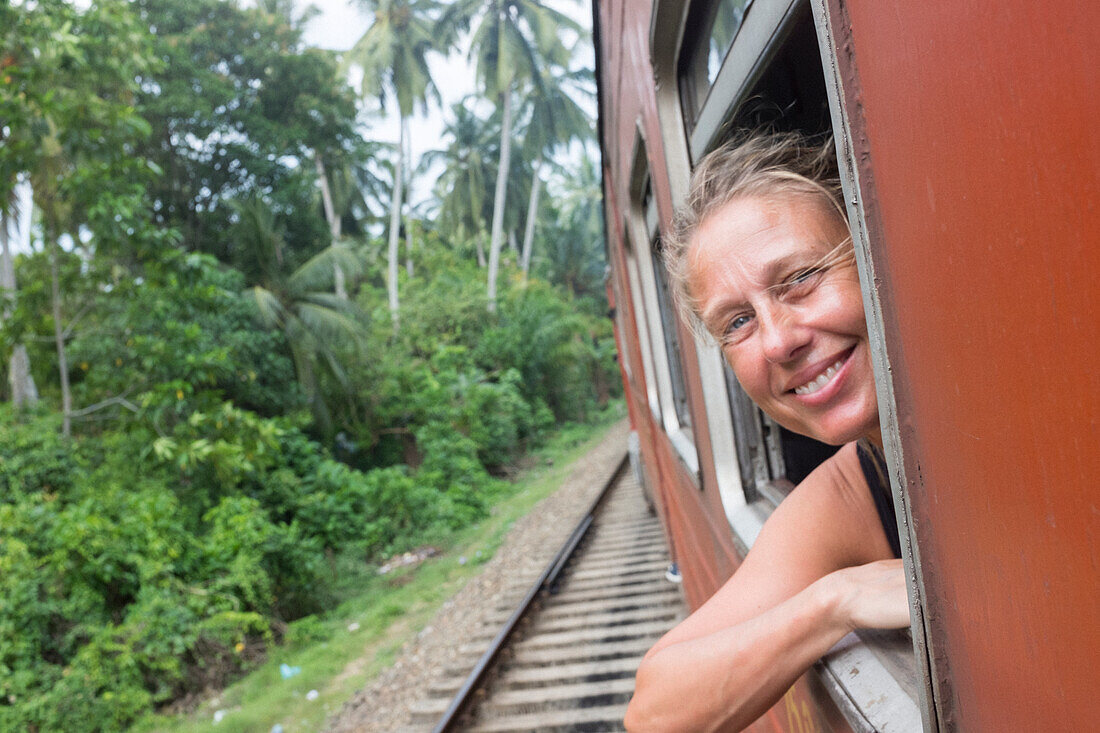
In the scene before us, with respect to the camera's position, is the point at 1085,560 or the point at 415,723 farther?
the point at 415,723

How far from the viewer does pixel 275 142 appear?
19266 mm

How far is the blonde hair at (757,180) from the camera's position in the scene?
1149 millimetres

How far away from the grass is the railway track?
117 centimetres

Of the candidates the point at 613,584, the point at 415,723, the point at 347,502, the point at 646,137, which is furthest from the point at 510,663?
the point at 347,502

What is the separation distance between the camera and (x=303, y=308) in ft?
56.0

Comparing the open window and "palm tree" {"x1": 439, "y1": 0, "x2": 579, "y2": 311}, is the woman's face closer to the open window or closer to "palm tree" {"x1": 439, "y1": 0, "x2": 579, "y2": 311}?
the open window

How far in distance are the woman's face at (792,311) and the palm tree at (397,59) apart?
25631mm

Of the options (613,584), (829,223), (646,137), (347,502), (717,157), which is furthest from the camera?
(347,502)

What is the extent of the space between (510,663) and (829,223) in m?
5.04

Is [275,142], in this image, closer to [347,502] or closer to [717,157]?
[347,502]

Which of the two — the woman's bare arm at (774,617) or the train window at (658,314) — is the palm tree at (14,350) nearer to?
the train window at (658,314)

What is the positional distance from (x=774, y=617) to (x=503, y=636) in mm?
4968

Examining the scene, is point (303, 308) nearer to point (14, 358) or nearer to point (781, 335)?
point (14, 358)

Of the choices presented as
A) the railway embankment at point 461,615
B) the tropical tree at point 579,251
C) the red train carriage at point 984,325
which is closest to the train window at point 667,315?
the red train carriage at point 984,325
